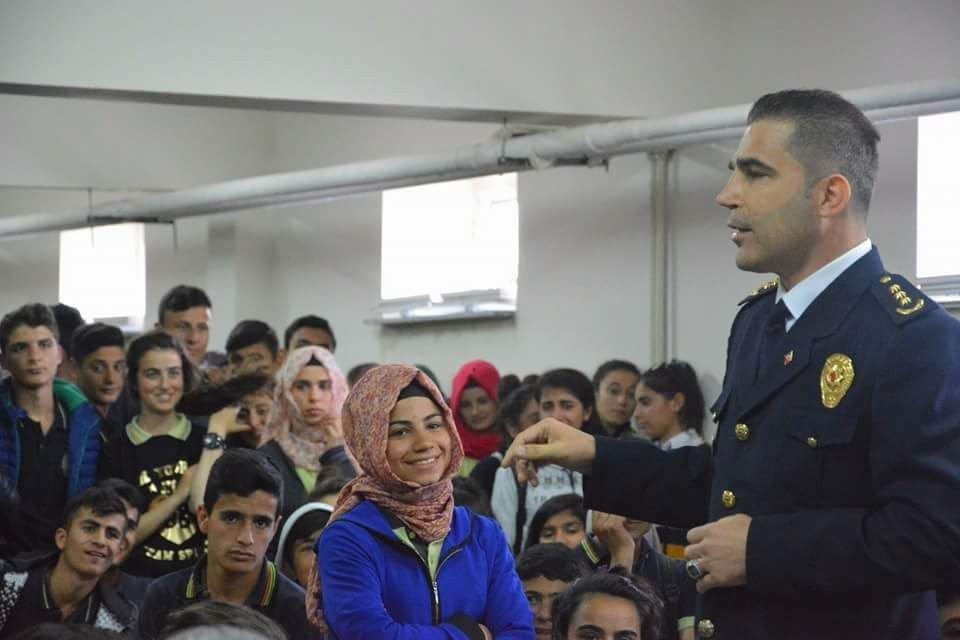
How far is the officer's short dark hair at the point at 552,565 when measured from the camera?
4230 millimetres

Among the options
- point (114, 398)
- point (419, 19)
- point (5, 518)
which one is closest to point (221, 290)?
point (419, 19)

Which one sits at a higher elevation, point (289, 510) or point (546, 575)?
point (289, 510)

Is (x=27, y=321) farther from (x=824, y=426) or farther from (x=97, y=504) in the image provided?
(x=824, y=426)

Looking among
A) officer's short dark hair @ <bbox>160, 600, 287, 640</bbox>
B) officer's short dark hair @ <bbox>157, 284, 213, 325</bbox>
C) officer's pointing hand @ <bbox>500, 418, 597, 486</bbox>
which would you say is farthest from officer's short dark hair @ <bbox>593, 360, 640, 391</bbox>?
officer's short dark hair @ <bbox>160, 600, 287, 640</bbox>

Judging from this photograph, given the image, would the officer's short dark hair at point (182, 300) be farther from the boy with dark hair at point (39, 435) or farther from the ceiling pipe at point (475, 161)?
the ceiling pipe at point (475, 161)

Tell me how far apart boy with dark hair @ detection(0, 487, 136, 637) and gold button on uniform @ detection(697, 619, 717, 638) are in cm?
246

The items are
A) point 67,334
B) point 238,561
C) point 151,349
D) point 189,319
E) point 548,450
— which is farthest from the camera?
point 189,319

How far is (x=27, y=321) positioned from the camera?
5.27 meters

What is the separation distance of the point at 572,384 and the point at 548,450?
146 inches

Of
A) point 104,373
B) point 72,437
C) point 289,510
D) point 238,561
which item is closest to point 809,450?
point 238,561

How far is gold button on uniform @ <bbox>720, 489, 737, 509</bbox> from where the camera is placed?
2256 millimetres

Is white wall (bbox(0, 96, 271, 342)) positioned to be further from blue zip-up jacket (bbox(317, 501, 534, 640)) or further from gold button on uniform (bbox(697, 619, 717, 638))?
gold button on uniform (bbox(697, 619, 717, 638))

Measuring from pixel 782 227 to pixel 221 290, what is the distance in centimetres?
852

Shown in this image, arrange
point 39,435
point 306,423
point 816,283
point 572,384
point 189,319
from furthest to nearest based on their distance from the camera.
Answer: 1. point 189,319
2. point 572,384
3. point 306,423
4. point 39,435
5. point 816,283
